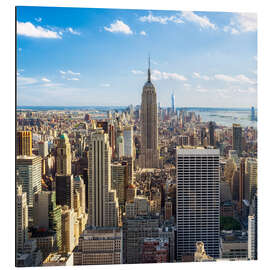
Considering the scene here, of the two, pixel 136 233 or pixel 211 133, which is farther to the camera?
pixel 211 133

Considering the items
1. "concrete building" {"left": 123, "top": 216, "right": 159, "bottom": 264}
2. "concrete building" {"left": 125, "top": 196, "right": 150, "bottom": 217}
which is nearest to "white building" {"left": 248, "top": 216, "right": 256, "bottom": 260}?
"concrete building" {"left": 123, "top": 216, "right": 159, "bottom": 264}

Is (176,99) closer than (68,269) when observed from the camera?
No

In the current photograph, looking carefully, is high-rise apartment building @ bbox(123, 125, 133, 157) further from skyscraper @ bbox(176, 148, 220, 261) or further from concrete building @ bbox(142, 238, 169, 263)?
concrete building @ bbox(142, 238, 169, 263)

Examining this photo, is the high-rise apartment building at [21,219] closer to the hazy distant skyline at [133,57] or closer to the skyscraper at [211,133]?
the hazy distant skyline at [133,57]

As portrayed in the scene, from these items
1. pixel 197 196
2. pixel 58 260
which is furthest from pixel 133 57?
pixel 58 260

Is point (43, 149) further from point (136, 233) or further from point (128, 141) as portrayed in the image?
point (136, 233)

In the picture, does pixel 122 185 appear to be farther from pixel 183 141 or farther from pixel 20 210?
pixel 20 210

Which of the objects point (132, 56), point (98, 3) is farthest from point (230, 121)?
point (98, 3)
